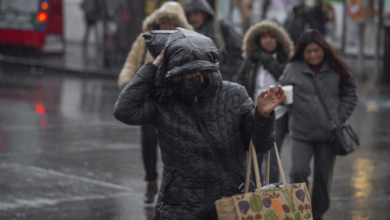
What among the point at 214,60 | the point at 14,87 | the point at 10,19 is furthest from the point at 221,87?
the point at 10,19

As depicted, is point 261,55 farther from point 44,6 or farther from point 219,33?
point 44,6

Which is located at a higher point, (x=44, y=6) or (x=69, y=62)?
(x=44, y=6)

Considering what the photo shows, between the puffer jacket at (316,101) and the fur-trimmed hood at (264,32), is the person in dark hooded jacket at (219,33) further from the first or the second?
the puffer jacket at (316,101)

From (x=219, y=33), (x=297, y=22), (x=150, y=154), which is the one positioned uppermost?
(x=219, y=33)

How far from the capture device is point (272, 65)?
22.5 ft

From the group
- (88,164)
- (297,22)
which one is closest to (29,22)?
(297,22)

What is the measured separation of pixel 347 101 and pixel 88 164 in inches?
140

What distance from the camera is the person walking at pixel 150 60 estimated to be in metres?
6.50

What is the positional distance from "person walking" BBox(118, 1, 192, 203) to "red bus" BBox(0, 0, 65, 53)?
14724mm

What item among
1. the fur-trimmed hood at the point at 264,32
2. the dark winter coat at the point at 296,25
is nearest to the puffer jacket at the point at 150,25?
the fur-trimmed hood at the point at 264,32

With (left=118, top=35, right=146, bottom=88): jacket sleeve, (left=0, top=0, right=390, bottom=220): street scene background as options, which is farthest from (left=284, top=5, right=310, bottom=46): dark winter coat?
(left=118, top=35, right=146, bottom=88): jacket sleeve

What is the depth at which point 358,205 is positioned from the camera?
22.5 ft

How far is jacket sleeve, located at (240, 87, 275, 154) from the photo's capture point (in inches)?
141

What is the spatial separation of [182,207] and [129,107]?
614mm
